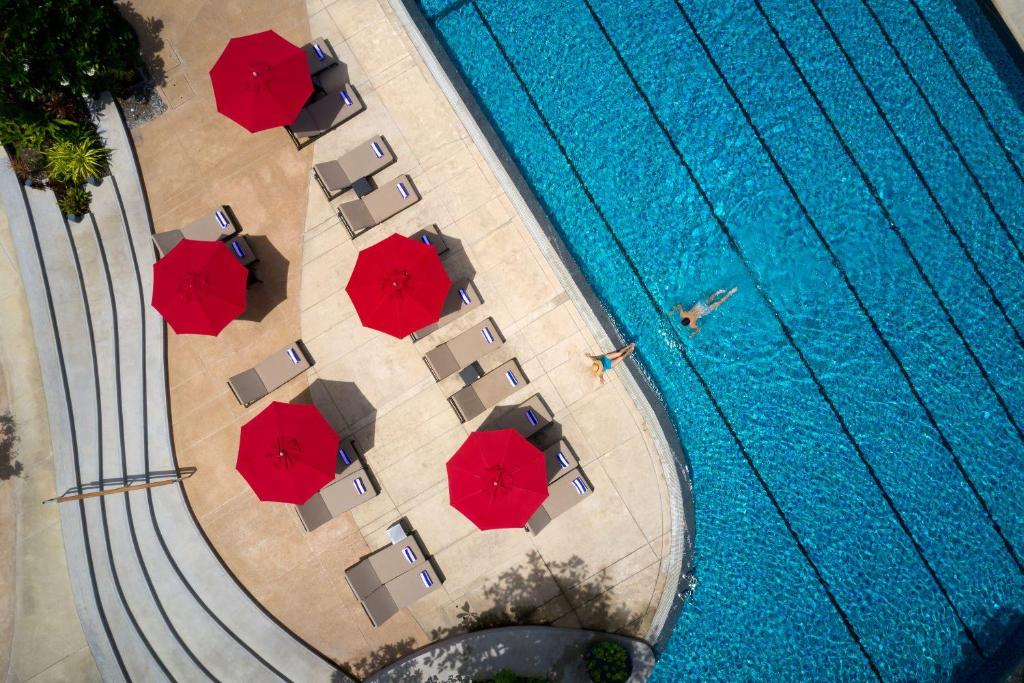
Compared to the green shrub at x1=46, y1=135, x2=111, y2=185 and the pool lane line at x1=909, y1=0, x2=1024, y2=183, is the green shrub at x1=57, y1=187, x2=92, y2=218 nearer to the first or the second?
the green shrub at x1=46, y1=135, x2=111, y2=185

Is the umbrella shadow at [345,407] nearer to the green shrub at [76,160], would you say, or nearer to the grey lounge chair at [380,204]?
the grey lounge chair at [380,204]

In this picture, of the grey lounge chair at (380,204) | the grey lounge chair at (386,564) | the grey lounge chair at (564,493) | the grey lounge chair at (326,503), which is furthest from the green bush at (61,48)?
the grey lounge chair at (564,493)

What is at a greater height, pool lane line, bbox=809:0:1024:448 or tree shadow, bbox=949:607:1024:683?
pool lane line, bbox=809:0:1024:448

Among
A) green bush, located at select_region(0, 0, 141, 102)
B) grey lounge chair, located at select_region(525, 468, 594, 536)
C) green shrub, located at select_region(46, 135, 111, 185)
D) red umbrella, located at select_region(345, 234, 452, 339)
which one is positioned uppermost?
green bush, located at select_region(0, 0, 141, 102)

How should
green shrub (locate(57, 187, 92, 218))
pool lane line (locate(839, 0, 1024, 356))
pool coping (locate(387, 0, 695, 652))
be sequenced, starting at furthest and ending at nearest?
pool lane line (locate(839, 0, 1024, 356)), pool coping (locate(387, 0, 695, 652)), green shrub (locate(57, 187, 92, 218))

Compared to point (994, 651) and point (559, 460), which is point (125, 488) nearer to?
point (559, 460)

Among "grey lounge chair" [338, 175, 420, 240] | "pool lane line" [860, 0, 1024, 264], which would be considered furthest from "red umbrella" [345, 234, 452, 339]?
"pool lane line" [860, 0, 1024, 264]

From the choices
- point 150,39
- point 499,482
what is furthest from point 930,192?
point 150,39
